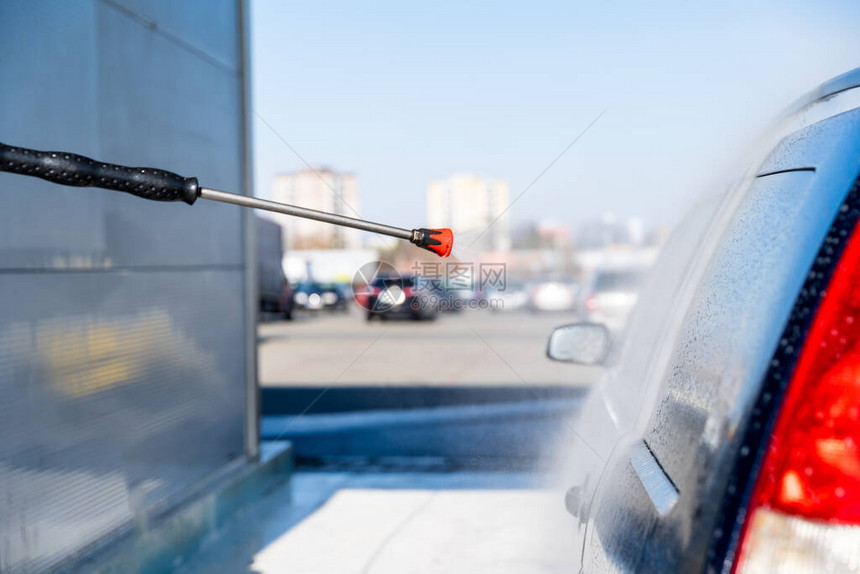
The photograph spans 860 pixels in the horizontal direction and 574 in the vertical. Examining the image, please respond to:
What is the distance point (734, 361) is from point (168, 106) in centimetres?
402

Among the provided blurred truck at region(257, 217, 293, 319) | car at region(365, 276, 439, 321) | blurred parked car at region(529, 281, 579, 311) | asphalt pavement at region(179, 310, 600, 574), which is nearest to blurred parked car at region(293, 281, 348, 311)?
blurred truck at region(257, 217, 293, 319)

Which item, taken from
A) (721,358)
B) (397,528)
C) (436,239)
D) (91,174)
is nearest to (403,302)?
(397,528)

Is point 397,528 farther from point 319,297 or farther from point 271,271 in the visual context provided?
point 319,297

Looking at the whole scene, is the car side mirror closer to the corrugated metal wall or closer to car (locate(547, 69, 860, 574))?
car (locate(547, 69, 860, 574))

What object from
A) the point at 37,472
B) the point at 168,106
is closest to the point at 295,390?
the point at 168,106

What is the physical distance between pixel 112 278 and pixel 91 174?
8.11 ft

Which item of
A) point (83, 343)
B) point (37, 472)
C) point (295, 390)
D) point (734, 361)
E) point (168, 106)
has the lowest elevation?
point (295, 390)

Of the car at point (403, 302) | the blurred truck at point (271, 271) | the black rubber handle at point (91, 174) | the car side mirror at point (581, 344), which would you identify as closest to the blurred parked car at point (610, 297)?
the car at point (403, 302)

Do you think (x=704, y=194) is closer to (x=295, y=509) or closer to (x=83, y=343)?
(x=83, y=343)

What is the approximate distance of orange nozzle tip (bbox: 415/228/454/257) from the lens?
174 cm

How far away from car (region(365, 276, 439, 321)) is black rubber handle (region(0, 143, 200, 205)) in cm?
874

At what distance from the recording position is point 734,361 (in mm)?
1154

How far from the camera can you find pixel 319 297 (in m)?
36.9

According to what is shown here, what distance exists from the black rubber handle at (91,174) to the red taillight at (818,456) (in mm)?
1212
